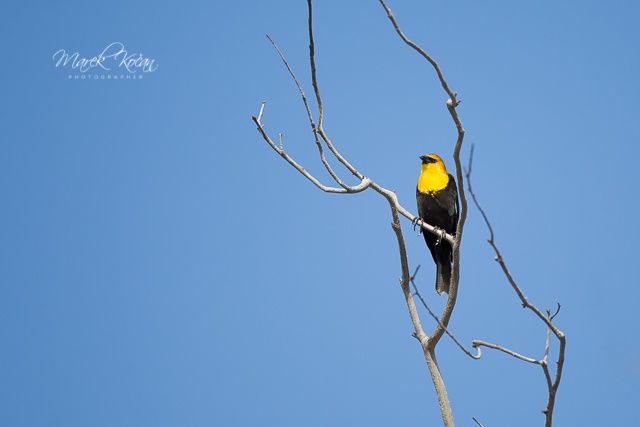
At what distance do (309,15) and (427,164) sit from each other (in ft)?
11.7

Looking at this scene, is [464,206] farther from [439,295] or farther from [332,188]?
[439,295]

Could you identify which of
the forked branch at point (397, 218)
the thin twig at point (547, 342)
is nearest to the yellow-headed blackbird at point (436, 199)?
the forked branch at point (397, 218)

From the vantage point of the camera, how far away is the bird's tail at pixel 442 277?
17.0 ft

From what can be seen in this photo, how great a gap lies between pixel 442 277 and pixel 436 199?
94cm

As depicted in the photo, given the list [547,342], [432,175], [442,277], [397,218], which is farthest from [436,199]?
[547,342]

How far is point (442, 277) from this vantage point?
5.23 meters

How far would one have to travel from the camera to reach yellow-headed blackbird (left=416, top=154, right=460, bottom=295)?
5.74 metres

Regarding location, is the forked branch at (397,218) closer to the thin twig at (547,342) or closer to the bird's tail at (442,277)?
the thin twig at (547,342)

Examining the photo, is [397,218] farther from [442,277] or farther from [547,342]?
[442,277]

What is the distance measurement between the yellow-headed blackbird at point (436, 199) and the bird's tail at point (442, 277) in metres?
0.15

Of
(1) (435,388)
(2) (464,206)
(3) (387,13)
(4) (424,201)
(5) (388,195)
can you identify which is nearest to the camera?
(3) (387,13)

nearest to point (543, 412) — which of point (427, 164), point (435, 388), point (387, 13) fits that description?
point (435, 388)

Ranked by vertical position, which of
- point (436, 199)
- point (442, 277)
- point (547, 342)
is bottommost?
point (547, 342)

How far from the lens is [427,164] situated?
20.7 ft
